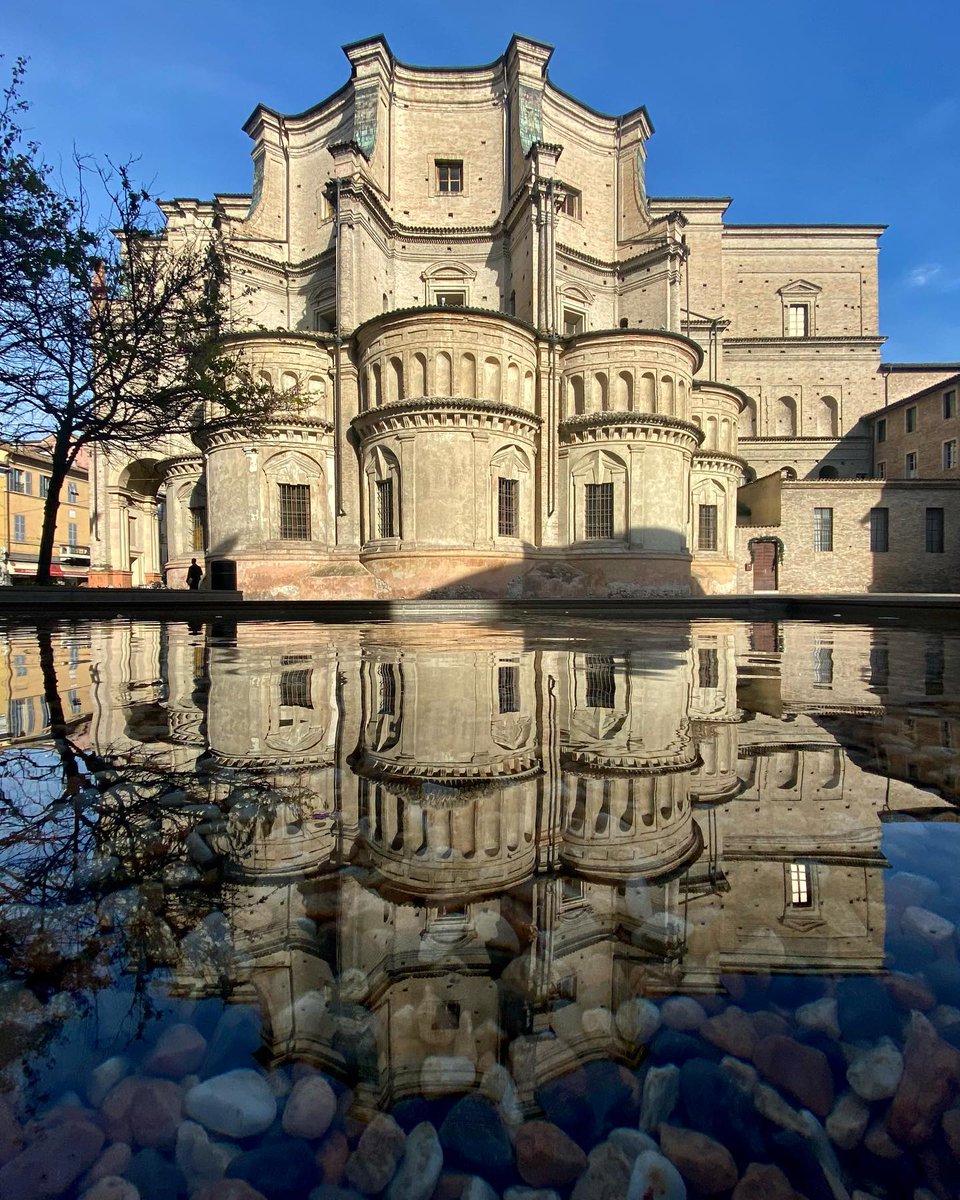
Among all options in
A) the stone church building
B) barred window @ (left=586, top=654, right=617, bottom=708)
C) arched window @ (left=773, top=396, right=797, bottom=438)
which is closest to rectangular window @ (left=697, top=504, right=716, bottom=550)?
the stone church building

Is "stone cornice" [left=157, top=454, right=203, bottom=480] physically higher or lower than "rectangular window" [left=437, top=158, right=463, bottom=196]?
lower

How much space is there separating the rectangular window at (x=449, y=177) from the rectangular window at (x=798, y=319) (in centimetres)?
2263

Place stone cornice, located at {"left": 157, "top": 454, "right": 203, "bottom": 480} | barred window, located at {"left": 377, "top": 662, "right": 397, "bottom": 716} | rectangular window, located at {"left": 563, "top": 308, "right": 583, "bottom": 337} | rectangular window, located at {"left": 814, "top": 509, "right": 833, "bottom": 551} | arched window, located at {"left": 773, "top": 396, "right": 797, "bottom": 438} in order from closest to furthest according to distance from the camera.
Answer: barred window, located at {"left": 377, "top": 662, "right": 397, "bottom": 716}, stone cornice, located at {"left": 157, "top": 454, "right": 203, "bottom": 480}, rectangular window, located at {"left": 563, "top": 308, "right": 583, "bottom": 337}, rectangular window, located at {"left": 814, "top": 509, "right": 833, "bottom": 551}, arched window, located at {"left": 773, "top": 396, "right": 797, "bottom": 438}

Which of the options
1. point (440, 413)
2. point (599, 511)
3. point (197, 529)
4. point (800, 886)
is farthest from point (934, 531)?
point (800, 886)

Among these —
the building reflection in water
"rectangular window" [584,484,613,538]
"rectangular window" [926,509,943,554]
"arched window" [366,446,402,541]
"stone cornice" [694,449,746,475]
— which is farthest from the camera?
"rectangular window" [926,509,943,554]

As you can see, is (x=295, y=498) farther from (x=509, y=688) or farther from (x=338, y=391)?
(x=509, y=688)

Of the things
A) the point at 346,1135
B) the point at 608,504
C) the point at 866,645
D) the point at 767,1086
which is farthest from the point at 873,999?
the point at 608,504

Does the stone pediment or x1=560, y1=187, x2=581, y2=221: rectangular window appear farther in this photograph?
the stone pediment

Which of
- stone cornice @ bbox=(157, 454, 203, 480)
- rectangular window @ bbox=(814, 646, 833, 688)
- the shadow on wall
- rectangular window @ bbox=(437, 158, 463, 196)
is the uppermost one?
rectangular window @ bbox=(437, 158, 463, 196)

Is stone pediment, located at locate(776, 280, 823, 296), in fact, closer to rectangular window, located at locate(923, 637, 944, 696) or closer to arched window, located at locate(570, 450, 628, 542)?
arched window, located at locate(570, 450, 628, 542)

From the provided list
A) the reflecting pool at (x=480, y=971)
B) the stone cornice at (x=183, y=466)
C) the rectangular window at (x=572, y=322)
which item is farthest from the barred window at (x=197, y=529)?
the reflecting pool at (x=480, y=971)

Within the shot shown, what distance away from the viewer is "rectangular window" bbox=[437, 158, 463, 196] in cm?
2550

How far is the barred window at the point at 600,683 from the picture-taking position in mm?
3309

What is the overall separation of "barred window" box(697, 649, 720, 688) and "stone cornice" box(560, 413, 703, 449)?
16.1m
